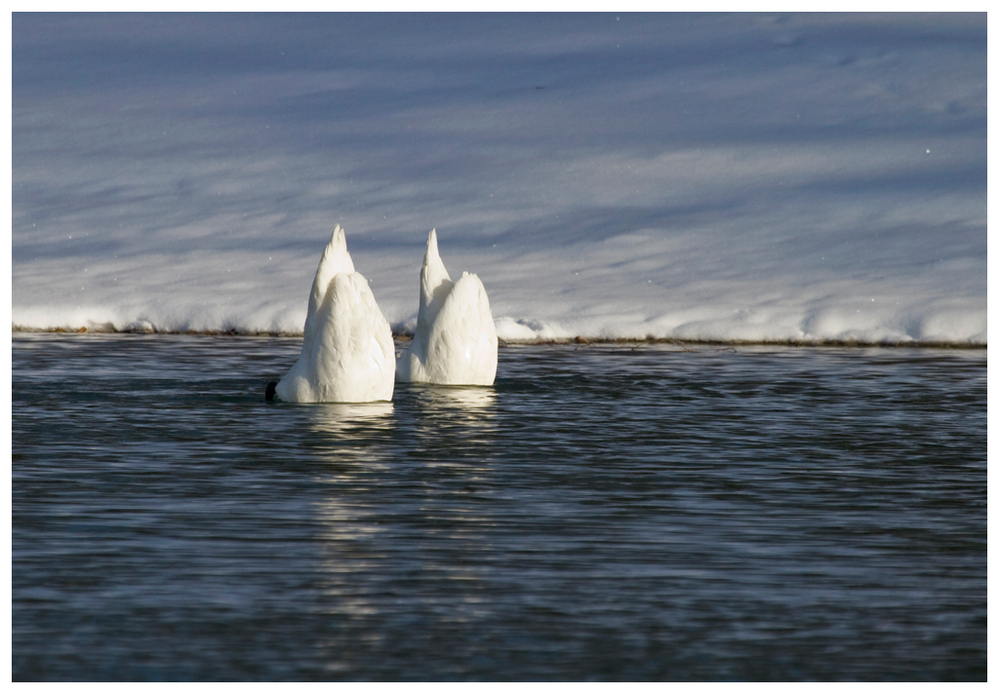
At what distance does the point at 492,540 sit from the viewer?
542 inches

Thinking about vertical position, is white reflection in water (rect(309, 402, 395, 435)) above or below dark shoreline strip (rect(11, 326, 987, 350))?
below

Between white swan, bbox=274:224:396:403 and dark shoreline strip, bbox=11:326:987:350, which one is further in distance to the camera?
dark shoreline strip, bbox=11:326:987:350

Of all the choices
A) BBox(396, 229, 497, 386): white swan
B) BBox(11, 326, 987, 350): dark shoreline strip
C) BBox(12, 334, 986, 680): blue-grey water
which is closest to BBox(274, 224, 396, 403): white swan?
BBox(12, 334, 986, 680): blue-grey water

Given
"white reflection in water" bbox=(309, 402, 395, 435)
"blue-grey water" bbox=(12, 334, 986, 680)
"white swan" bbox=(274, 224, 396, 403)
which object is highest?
"white swan" bbox=(274, 224, 396, 403)

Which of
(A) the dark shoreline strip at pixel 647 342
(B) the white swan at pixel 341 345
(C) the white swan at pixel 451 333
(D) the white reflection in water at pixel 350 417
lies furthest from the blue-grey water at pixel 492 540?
(A) the dark shoreline strip at pixel 647 342

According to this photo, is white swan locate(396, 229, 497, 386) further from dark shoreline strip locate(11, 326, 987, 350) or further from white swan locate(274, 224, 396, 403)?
dark shoreline strip locate(11, 326, 987, 350)

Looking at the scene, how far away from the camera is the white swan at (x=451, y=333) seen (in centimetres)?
2830

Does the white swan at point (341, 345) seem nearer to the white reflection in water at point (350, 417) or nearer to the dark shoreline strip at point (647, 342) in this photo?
the white reflection in water at point (350, 417)

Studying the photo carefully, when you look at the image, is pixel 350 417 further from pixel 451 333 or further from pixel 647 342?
pixel 647 342

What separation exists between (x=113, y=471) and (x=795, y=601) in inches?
358

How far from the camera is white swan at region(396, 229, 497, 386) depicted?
28.3 m

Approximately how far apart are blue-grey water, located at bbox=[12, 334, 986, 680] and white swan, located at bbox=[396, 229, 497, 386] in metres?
2.37
